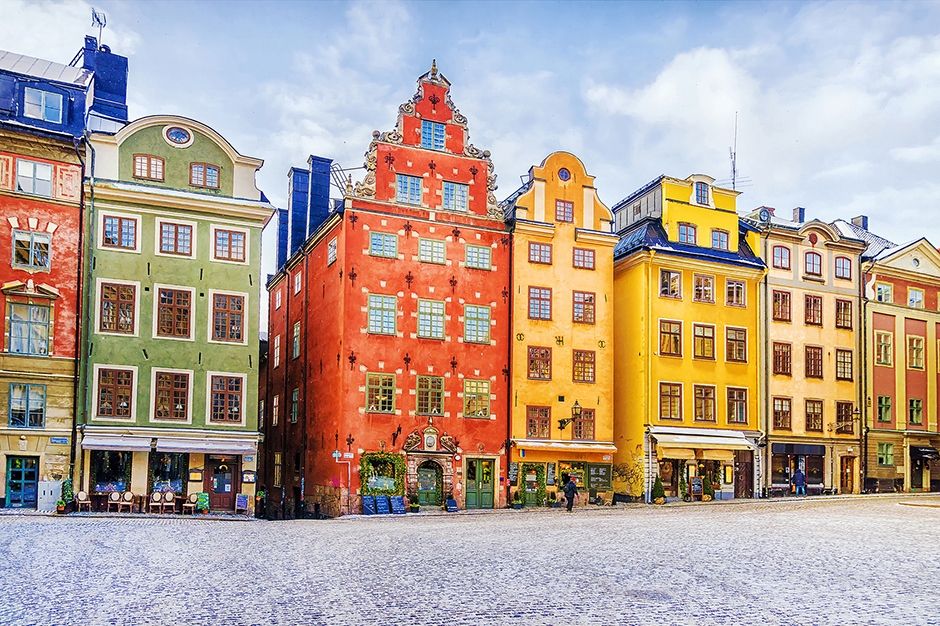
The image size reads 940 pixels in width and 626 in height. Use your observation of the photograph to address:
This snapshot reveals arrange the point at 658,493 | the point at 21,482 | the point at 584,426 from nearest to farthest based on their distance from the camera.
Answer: the point at 21,482, the point at 658,493, the point at 584,426

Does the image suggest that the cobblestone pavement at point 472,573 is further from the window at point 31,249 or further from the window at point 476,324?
the window at point 476,324

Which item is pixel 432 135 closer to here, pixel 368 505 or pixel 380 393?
pixel 380 393

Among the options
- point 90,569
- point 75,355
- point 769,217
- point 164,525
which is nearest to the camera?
point 90,569

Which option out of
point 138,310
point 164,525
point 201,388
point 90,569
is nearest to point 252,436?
point 201,388

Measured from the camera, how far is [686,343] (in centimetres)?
4625

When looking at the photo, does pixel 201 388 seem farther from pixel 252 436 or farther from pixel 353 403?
pixel 353 403

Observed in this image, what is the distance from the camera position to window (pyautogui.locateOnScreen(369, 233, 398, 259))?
132 feet

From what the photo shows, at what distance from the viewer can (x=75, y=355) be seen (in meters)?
35.8

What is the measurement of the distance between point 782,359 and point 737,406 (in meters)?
3.88

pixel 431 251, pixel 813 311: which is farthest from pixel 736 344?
pixel 431 251

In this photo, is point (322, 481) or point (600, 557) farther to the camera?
point (322, 481)

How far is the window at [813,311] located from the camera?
50031mm

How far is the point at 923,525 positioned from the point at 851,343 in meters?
23.1

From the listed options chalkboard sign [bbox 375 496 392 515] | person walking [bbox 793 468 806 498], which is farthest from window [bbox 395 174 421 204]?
person walking [bbox 793 468 806 498]
